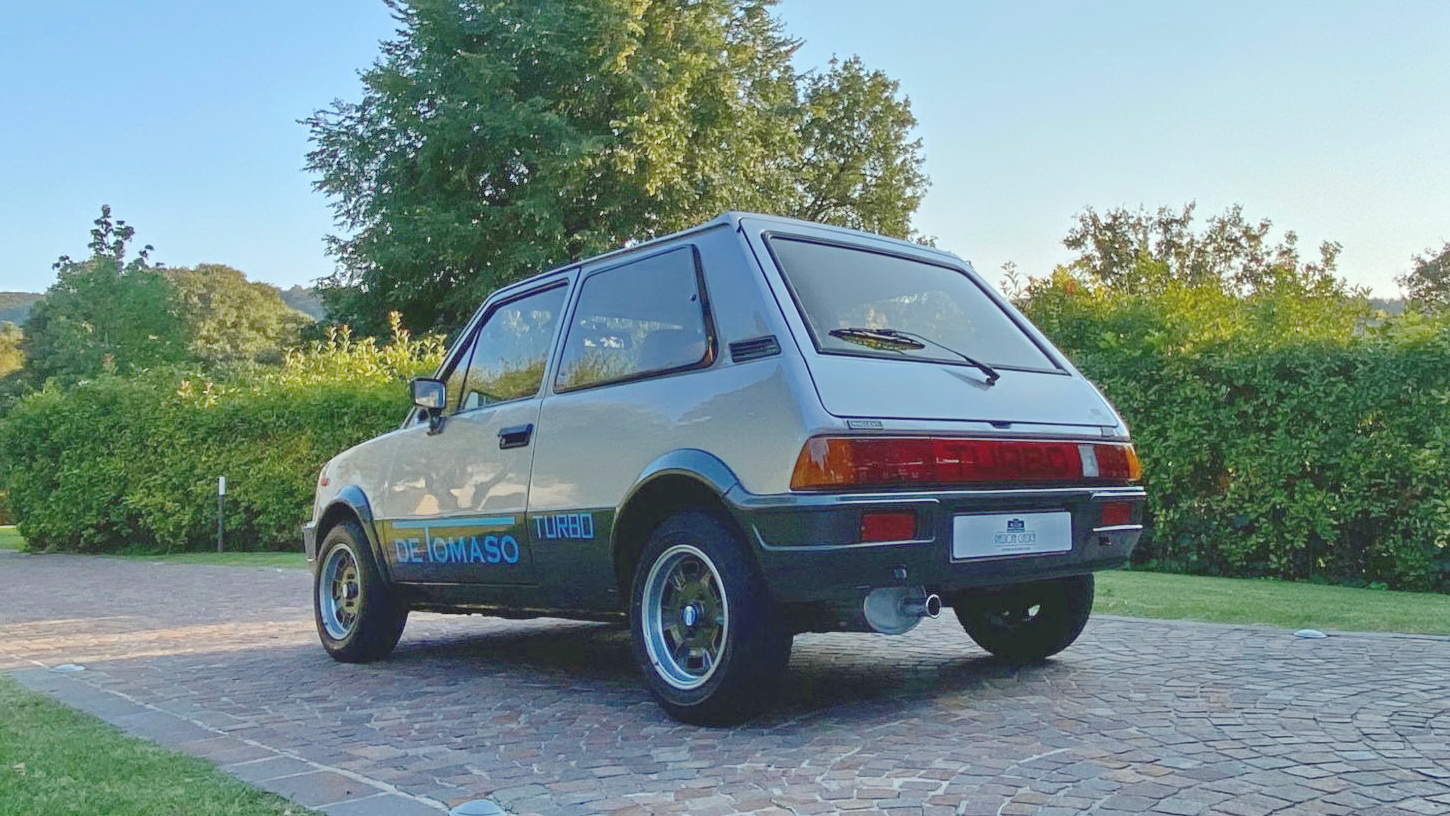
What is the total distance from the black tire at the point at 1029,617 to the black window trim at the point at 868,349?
3.16 ft

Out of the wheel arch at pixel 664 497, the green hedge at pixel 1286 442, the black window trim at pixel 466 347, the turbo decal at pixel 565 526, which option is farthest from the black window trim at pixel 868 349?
the green hedge at pixel 1286 442

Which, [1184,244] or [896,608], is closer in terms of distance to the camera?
[896,608]

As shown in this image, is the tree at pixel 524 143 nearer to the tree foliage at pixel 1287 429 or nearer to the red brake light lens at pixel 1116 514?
the tree foliage at pixel 1287 429

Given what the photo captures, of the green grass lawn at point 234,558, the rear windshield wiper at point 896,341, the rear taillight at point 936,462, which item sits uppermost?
the rear windshield wiper at point 896,341

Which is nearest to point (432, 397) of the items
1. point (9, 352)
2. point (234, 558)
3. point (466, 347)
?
point (466, 347)

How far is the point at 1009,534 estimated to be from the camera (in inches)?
165

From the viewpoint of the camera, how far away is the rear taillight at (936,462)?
12.5 ft

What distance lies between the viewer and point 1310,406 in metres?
10.3

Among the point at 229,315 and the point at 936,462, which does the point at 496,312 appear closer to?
the point at 936,462

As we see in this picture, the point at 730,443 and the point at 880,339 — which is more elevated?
the point at 880,339

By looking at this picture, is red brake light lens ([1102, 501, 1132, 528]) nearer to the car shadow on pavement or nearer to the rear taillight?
the rear taillight

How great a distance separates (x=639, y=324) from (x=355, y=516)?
2.54 m

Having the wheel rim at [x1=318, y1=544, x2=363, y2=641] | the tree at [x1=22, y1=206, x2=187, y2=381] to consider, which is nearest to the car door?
the wheel rim at [x1=318, y1=544, x2=363, y2=641]

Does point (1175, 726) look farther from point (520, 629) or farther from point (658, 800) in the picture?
point (520, 629)
